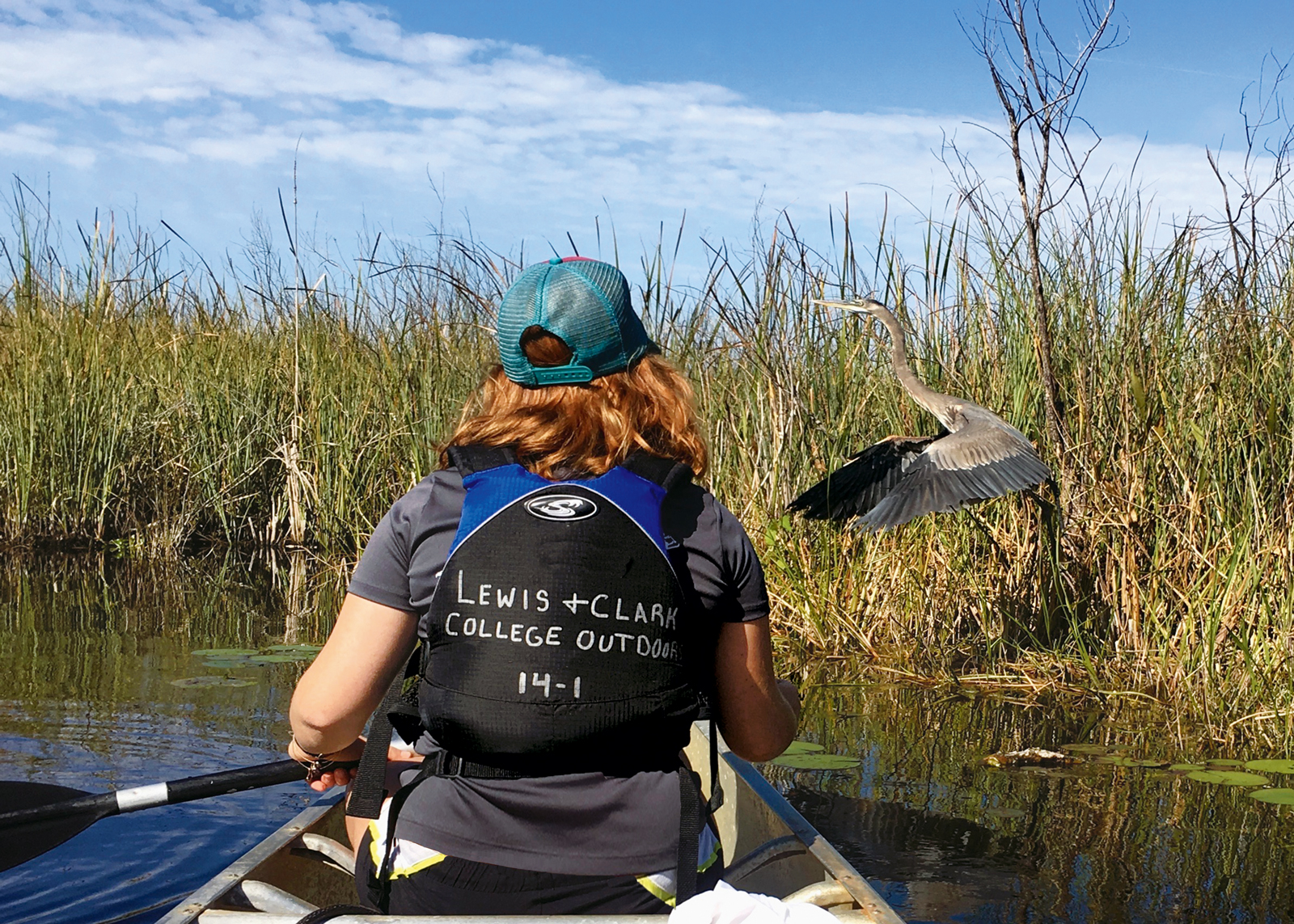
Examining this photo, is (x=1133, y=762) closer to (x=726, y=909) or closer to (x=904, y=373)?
(x=904, y=373)

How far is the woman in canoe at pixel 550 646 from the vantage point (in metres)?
1.59

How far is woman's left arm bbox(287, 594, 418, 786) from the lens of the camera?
1.63 meters

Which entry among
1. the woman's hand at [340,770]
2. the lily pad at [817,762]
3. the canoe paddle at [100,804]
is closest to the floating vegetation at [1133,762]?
the lily pad at [817,762]

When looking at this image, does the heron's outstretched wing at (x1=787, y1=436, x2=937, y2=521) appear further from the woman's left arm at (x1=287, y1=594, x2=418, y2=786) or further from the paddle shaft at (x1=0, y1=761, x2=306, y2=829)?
the woman's left arm at (x1=287, y1=594, x2=418, y2=786)

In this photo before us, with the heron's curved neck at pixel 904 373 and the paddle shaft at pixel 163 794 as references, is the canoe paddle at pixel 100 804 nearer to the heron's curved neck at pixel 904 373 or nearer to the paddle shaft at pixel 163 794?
the paddle shaft at pixel 163 794

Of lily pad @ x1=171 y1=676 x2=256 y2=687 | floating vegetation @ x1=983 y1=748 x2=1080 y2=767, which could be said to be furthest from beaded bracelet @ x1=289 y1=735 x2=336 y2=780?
lily pad @ x1=171 y1=676 x2=256 y2=687

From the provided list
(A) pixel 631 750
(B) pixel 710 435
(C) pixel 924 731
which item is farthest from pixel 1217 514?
(A) pixel 631 750

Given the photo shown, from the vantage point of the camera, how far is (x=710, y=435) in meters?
Answer: 5.54

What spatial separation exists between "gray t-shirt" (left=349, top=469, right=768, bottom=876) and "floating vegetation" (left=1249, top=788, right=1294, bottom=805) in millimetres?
2334

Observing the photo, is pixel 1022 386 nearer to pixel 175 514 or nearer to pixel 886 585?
pixel 886 585

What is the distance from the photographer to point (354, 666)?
163cm

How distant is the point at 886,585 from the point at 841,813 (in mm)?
1690

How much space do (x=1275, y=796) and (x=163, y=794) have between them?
2692 mm

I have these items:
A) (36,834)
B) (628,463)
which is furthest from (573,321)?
(36,834)
